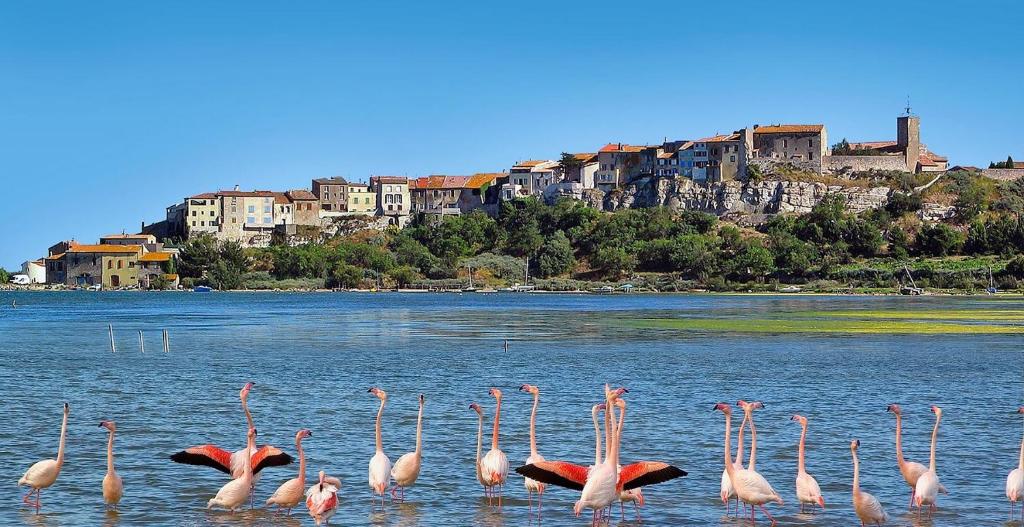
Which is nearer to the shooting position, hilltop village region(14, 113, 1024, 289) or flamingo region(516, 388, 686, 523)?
flamingo region(516, 388, 686, 523)

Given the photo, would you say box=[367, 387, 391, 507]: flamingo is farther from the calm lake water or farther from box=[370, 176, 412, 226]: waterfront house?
box=[370, 176, 412, 226]: waterfront house

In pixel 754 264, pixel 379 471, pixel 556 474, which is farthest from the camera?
pixel 754 264

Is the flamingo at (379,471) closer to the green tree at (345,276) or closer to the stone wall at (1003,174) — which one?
the green tree at (345,276)

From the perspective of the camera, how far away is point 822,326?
70.4 metres

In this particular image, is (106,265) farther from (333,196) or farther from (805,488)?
(805,488)

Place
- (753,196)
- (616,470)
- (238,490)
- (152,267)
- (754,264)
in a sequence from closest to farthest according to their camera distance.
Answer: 1. (616,470)
2. (238,490)
3. (754,264)
4. (753,196)
5. (152,267)

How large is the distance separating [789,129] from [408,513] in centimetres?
16366

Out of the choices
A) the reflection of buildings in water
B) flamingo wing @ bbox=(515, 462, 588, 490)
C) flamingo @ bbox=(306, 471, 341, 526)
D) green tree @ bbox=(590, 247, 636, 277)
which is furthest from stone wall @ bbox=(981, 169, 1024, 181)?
flamingo @ bbox=(306, 471, 341, 526)

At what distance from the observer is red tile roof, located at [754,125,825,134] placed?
6864 inches

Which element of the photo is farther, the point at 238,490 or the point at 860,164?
the point at 860,164

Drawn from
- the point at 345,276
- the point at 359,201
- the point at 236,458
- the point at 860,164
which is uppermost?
the point at 860,164

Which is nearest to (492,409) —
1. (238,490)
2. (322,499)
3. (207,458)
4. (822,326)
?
(207,458)

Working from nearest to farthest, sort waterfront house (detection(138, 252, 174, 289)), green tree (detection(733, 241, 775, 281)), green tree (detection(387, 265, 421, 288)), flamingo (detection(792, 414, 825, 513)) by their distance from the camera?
Answer: flamingo (detection(792, 414, 825, 513)), green tree (detection(733, 241, 775, 281)), green tree (detection(387, 265, 421, 288)), waterfront house (detection(138, 252, 174, 289))

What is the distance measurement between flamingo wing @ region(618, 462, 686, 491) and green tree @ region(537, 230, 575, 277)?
15176 centimetres
